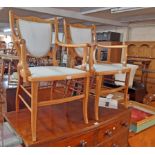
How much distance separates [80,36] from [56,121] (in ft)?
3.35

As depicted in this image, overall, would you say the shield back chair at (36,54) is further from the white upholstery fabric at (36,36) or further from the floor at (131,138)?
the floor at (131,138)

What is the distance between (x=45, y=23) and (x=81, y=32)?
46 cm

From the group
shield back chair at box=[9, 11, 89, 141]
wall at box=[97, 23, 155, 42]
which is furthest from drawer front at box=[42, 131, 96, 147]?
wall at box=[97, 23, 155, 42]

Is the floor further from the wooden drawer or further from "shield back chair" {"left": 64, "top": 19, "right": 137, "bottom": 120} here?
"shield back chair" {"left": 64, "top": 19, "right": 137, "bottom": 120}

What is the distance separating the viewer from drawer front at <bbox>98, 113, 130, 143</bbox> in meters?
1.52

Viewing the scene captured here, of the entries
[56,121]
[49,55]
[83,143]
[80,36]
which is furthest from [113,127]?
[80,36]

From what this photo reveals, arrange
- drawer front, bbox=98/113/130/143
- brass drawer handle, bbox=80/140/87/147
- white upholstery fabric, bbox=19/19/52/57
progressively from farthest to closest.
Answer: white upholstery fabric, bbox=19/19/52/57
drawer front, bbox=98/113/130/143
brass drawer handle, bbox=80/140/87/147

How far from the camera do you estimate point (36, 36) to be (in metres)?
1.68

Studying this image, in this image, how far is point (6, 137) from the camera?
1455 mm

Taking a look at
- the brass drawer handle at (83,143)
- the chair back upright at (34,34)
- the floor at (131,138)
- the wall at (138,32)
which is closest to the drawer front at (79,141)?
the brass drawer handle at (83,143)

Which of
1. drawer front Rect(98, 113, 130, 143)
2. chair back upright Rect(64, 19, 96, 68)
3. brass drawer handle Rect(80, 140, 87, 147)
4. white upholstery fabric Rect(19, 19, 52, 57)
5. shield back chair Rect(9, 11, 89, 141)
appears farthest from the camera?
chair back upright Rect(64, 19, 96, 68)
